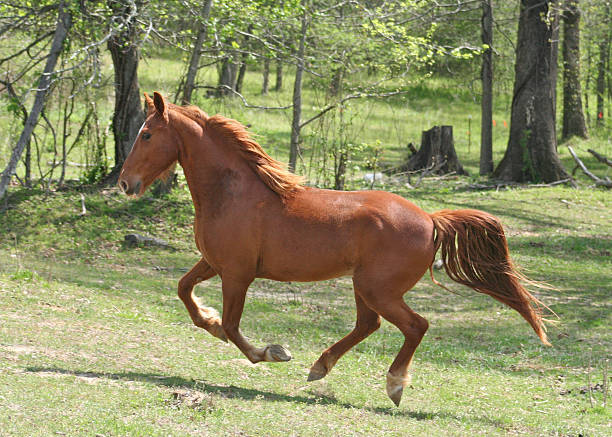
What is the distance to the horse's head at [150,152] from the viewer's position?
19.9ft

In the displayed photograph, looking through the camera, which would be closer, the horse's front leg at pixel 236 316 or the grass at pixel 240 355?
the grass at pixel 240 355

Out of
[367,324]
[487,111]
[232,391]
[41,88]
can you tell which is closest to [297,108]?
[41,88]

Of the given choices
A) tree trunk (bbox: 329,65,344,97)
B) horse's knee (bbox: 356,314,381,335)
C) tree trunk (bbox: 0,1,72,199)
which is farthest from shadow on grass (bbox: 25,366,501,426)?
tree trunk (bbox: 329,65,344,97)

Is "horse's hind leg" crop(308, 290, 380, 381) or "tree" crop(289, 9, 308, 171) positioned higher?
"tree" crop(289, 9, 308, 171)

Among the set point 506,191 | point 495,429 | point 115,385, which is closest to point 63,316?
point 115,385

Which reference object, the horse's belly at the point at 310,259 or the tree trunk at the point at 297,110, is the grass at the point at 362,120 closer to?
the tree trunk at the point at 297,110

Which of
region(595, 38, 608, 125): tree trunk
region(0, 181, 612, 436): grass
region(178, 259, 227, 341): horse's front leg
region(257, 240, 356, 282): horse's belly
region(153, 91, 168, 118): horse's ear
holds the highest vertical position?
region(595, 38, 608, 125): tree trunk

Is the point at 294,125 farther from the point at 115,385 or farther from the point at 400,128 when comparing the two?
the point at 400,128

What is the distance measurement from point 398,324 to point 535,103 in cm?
1497

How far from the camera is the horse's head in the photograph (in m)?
6.05

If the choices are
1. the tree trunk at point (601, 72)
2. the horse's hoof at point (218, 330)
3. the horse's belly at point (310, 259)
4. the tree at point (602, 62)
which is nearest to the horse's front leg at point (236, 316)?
the horse's hoof at point (218, 330)

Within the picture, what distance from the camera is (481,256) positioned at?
20.5ft

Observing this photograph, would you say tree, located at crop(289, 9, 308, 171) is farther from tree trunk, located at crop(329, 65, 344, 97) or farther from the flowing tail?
the flowing tail

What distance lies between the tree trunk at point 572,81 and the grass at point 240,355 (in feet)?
46.3
